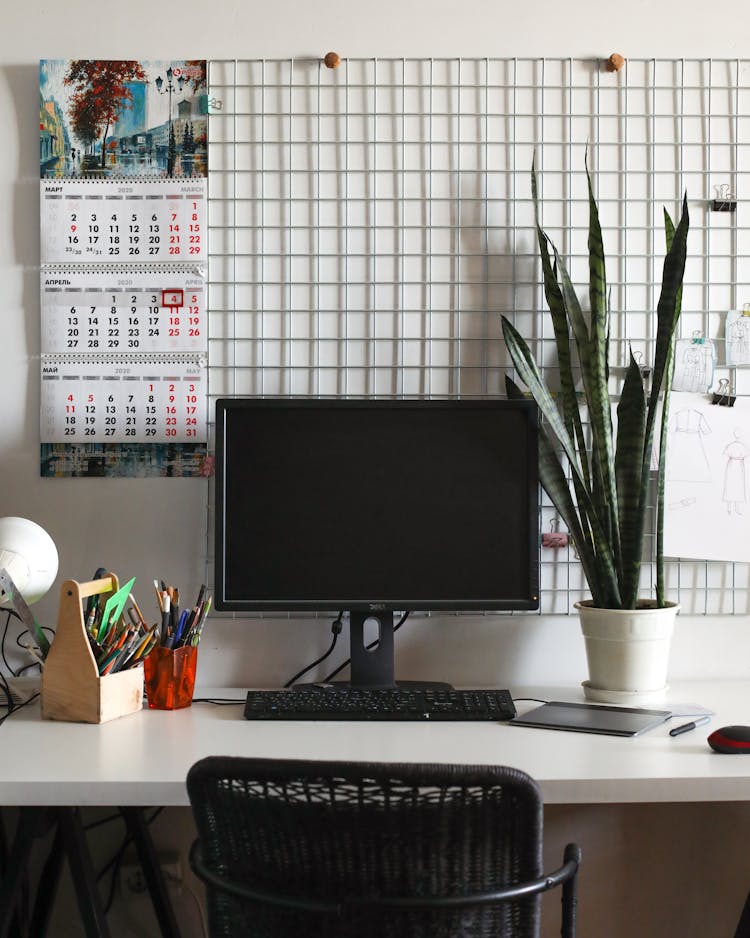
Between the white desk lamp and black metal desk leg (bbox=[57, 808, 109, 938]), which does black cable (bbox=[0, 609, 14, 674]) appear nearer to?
the white desk lamp

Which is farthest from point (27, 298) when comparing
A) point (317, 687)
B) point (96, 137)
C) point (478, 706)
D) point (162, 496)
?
point (478, 706)

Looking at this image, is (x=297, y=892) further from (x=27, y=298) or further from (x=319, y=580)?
(x=27, y=298)

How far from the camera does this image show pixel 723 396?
1850 millimetres

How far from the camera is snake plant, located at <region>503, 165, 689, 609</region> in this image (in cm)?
166

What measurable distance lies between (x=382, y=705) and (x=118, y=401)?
83cm

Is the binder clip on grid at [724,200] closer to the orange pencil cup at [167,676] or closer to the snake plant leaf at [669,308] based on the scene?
the snake plant leaf at [669,308]

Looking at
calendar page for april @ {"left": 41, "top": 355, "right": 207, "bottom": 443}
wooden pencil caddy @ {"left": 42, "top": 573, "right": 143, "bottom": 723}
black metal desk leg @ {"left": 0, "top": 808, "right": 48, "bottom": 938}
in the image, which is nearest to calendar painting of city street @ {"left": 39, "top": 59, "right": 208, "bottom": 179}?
calendar page for april @ {"left": 41, "top": 355, "right": 207, "bottom": 443}

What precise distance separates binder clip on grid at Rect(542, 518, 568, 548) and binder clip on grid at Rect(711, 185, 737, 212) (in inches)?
28.6

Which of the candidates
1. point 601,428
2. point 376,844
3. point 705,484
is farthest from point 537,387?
point 376,844

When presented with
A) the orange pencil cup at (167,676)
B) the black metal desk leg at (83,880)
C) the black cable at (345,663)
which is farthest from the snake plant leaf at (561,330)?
the black metal desk leg at (83,880)

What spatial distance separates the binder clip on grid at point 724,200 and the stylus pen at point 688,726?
40.6 inches

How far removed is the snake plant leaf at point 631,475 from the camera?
1.66m

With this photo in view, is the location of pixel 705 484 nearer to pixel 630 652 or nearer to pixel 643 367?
pixel 643 367

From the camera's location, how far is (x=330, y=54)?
6.03ft
